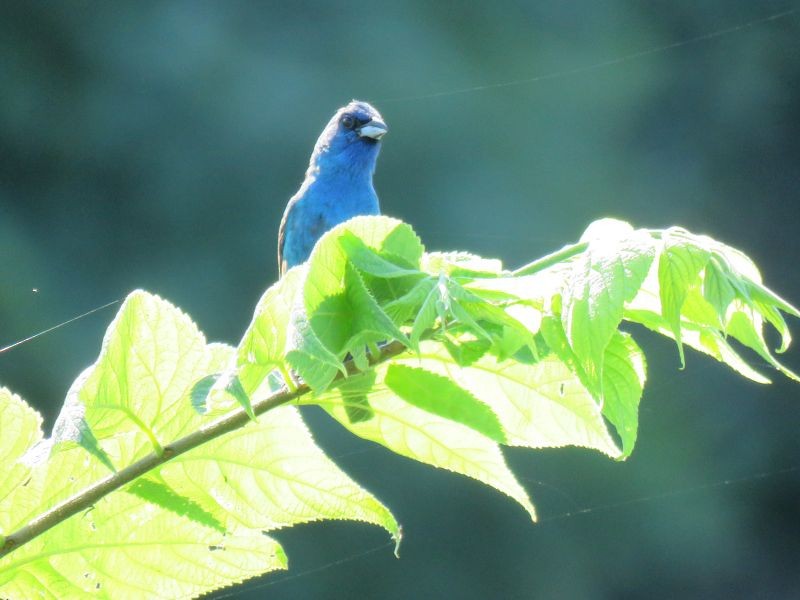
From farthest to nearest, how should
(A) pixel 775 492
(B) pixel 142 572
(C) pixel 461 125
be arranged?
(A) pixel 775 492 < (C) pixel 461 125 < (B) pixel 142 572

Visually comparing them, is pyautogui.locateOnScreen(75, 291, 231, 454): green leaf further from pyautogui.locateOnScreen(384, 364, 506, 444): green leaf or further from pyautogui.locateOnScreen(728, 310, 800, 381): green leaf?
pyautogui.locateOnScreen(728, 310, 800, 381): green leaf

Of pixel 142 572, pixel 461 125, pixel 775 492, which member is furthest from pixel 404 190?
pixel 142 572

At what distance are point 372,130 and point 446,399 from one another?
151 centimetres

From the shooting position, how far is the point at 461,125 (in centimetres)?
441

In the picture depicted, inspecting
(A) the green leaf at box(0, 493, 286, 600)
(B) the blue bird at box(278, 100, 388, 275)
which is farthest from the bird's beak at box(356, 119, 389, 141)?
(A) the green leaf at box(0, 493, 286, 600)

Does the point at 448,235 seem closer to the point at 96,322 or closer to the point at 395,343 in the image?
the point at 96,322

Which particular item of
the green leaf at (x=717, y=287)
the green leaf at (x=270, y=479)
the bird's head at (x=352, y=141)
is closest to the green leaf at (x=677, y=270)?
the green leaf at (x=717, y=287)

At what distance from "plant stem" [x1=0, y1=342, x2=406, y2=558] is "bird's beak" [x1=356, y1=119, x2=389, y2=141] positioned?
4.97ft

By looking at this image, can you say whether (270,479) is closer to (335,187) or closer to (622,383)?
(622,383)

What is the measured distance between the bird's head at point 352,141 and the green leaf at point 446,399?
4.68ft

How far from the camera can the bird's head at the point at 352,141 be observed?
189cm

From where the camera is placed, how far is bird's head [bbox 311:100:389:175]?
74.5 inches

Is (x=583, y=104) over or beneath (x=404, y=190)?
over

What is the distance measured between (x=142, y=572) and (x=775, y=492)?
180 inches
